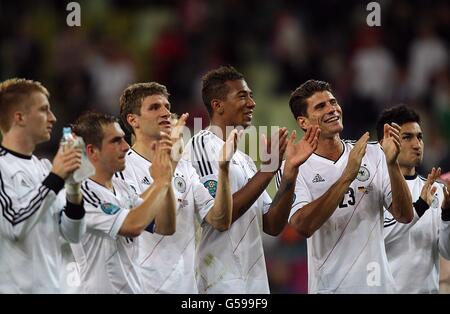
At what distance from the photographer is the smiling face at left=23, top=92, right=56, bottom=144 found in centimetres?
724

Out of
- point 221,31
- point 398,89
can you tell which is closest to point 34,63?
point 221,31

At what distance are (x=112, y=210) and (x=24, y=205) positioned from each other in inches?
27.6

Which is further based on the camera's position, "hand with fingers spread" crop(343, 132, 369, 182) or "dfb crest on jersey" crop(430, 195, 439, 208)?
"dfb crest on jersey" crop(430, 195, 439, 208)

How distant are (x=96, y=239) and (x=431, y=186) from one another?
271 cm

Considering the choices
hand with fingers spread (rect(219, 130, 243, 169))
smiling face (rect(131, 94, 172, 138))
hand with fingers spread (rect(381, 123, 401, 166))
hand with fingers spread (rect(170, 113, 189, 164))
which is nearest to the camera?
hand with fingers spread (rect(219, 130, 243, 169))

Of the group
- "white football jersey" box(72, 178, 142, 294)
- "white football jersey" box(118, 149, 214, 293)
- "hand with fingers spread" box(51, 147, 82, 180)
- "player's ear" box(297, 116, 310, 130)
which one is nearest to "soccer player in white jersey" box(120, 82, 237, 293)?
"white football jersey" box(118, 149, 214, 293)

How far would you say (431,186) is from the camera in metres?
8.60

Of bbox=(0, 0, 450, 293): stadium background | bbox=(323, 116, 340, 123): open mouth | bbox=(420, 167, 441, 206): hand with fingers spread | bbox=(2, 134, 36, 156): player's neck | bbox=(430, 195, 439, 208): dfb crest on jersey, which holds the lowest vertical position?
bbox=(430, 195, 439, 208): dfb crest on jersey

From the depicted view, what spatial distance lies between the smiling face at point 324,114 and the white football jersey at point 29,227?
2.16 meters

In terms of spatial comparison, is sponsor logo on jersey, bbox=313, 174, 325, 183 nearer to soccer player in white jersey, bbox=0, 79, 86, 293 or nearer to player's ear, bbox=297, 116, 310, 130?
player's ear, bbox=297, 116, 310, 130

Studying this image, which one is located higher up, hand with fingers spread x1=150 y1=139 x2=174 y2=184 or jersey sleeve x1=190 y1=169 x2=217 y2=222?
hand with fingers spread x1=150 y1=139 x2=174 y2=184

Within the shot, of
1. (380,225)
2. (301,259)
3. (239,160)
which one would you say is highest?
(239,160)

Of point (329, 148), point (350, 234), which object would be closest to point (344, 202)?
point (350, 234)
